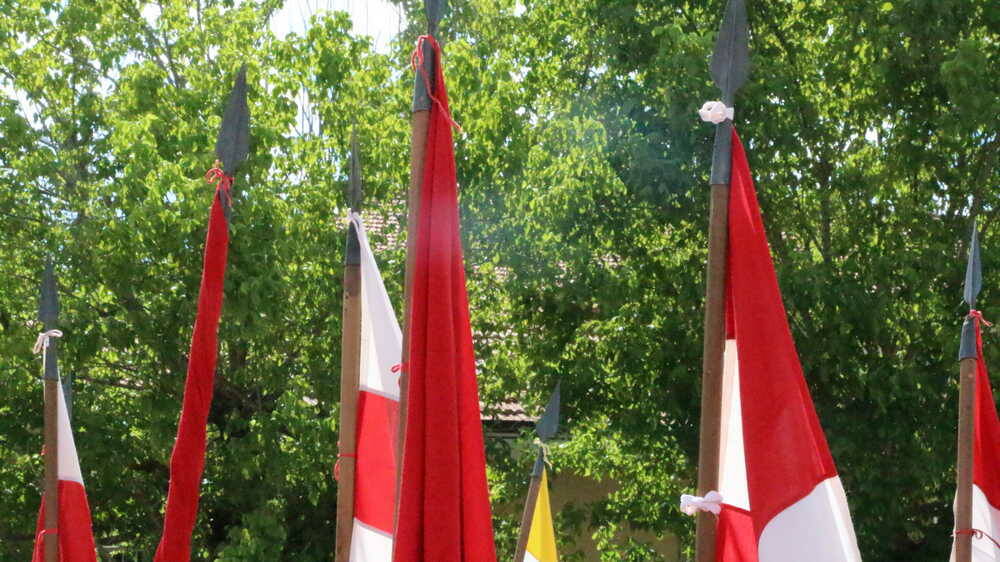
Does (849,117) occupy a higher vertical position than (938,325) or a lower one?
higher

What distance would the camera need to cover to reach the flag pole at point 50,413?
22.3ft

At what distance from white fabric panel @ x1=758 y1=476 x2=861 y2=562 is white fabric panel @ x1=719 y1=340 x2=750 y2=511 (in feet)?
0.64

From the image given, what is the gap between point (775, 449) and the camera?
3.86 metres

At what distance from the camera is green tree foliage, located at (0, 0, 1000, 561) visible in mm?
12164

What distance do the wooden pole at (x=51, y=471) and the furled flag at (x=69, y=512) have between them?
2 cm

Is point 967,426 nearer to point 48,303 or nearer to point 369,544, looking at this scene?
A: point 369,544

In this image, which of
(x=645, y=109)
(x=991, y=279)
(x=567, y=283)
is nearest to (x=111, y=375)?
(x=567, y=283)

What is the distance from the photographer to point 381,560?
5.46 meters

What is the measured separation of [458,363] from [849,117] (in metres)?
10.2

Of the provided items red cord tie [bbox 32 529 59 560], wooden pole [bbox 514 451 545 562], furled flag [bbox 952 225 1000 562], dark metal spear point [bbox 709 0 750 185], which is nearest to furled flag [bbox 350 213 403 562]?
dark metal spear point [bbox 709 0 750 185]

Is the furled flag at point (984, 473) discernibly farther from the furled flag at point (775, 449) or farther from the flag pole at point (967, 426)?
the furled flag at point (775, 449)

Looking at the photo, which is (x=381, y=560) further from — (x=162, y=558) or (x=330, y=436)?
(x=330, y=436)

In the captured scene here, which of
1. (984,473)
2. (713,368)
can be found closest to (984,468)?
(984,473)

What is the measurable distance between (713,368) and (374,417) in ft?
6.80
